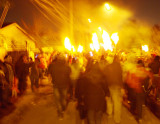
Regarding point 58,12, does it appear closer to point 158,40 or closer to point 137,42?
point 137,42

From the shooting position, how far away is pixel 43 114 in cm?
640

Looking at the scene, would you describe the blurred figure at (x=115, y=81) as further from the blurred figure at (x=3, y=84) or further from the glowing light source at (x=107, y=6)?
the glowing light source at (x=107, y=6)

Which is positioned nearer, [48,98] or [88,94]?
[88,94]

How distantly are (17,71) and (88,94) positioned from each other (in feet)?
18.8

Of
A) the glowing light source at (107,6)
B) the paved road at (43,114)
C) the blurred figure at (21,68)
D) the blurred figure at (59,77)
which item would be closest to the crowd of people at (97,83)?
the blurred figure at (59,77)

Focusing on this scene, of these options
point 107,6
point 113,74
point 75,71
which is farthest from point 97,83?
point 107,6

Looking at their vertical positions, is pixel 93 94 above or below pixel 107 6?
below

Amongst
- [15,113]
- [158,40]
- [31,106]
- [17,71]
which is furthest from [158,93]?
[158,40]

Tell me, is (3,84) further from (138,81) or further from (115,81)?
(138,81)

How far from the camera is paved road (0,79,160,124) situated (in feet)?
18.8

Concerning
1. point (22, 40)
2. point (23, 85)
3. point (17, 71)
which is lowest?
point (23, 85)

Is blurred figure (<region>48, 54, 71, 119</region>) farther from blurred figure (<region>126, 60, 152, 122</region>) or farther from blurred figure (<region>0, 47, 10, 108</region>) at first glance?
blurred figure (<region>126, 60, 152, 122</region>)

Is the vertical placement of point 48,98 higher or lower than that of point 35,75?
lower

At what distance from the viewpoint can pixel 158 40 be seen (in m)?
56.8
